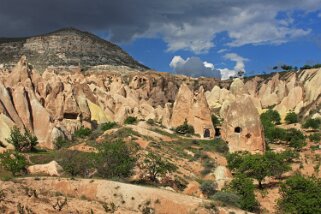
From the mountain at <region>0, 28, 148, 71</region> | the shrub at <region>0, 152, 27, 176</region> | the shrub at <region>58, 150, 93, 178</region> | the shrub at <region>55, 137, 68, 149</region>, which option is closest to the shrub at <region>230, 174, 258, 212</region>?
the shrub at <region>58, 150, 93, 178</region>

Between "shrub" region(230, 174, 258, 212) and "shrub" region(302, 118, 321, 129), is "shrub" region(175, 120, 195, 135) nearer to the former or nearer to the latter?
"shrub" region(302, 118, 321, 129)

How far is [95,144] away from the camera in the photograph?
5034 cm

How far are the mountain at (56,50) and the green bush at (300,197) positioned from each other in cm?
13569

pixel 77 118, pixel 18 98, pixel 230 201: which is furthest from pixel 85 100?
pixel 230 201

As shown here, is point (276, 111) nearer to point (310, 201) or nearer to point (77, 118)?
point (77, 118)

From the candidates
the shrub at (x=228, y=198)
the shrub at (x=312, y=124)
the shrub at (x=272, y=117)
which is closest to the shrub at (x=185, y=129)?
the shrub at (x=312, y=124)

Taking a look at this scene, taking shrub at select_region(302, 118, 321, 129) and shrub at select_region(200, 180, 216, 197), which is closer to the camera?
shrub at select_region(200, 180, 216, 197)

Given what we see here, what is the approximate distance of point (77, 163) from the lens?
41.6 metres

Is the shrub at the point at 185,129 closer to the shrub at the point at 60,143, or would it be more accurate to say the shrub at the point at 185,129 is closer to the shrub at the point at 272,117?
the shrub at the point at 60,143

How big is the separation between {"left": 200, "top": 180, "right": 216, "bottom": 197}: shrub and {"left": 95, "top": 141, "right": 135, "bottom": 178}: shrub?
571 cm

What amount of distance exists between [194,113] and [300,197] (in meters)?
29.3

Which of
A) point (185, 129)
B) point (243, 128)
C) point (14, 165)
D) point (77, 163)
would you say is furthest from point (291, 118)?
point (14, 165)

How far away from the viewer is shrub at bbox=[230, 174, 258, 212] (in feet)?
118

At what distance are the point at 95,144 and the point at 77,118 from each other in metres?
19.6
